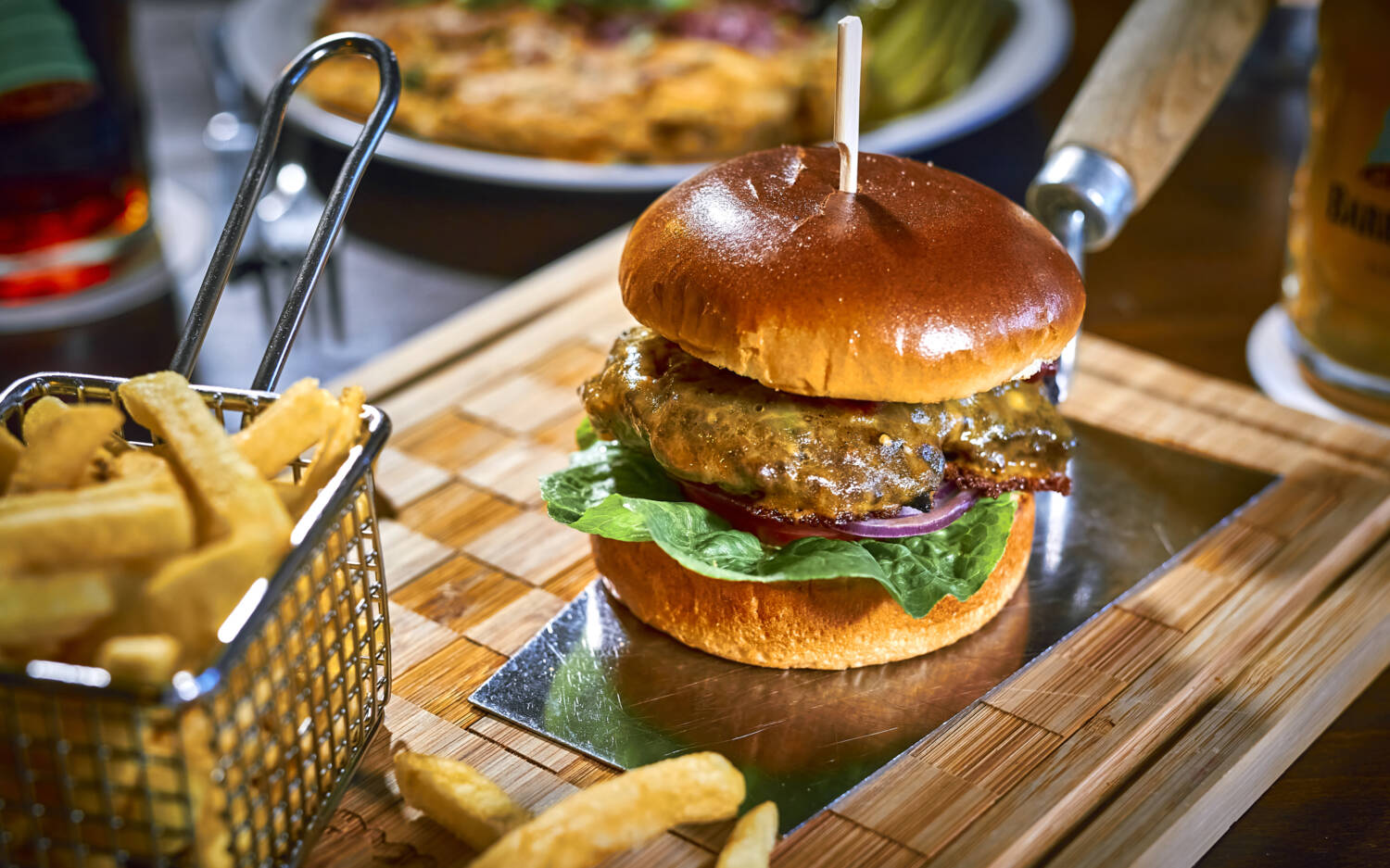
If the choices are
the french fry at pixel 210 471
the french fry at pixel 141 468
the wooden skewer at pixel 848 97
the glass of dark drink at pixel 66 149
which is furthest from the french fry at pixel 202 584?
the glass of dark drink at pixel 66 149

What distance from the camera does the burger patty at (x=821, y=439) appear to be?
1.70 meters

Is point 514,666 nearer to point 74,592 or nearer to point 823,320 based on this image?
point 823,320

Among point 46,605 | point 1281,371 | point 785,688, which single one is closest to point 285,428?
point 46,605

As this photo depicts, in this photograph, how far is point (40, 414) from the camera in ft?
4.71

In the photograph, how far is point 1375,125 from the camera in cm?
228

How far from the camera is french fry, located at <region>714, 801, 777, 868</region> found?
137 cm

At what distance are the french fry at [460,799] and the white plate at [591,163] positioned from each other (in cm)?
196

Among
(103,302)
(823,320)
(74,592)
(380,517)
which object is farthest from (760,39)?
(74,592)

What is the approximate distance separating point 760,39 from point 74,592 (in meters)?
3.66

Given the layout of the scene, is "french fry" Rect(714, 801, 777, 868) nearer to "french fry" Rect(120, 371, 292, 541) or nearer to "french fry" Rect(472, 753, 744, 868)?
"french fry" Rect(472, 753, 744, 868)

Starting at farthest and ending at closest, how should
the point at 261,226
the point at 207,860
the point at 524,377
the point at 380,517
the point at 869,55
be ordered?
the point at 869,55, the point at 261,226, the point at 524,377, the point at 380,517, the point at 207,860

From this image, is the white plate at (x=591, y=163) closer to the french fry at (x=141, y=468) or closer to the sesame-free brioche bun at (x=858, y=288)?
the sesame-free brioche bun at (x=858, y=288)

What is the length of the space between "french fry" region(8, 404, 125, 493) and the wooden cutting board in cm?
55

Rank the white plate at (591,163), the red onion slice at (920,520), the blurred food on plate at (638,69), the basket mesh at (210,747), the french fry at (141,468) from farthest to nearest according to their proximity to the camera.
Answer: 1. the blurred food on plate at (638,69)
2. the white plate at (591,163)
3. the red onion slice at (920,520)
4. the french fry at (141,468)
5. the basket mesh at (210,747)
